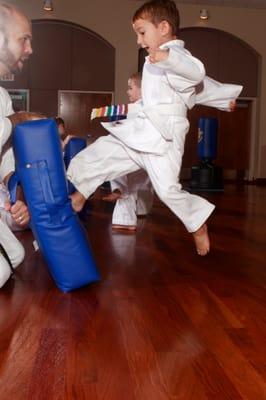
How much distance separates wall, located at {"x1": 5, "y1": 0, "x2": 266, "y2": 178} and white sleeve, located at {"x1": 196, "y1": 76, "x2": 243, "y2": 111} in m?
5.73

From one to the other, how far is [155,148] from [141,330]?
84 cm

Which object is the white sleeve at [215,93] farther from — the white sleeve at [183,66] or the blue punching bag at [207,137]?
Result: the blue punching bag at [207,137]

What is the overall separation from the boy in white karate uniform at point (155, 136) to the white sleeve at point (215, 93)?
0.14 m

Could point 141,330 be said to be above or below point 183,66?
below

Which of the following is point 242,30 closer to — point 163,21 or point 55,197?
point 163,21

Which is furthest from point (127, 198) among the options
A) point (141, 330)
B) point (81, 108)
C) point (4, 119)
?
point (81, 108)

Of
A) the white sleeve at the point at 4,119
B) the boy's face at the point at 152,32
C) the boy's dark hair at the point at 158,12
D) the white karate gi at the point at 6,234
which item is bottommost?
the white karate gi at the point at 6,234

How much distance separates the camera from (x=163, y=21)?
5.91 feet

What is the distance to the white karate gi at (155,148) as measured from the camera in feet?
5.93

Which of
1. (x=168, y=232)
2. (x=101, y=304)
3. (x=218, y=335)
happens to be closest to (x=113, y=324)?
(x=101, y=304)

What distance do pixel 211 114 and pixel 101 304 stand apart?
712 centimetres

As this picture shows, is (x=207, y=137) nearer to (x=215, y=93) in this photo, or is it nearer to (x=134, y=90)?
(x=134, y=90)

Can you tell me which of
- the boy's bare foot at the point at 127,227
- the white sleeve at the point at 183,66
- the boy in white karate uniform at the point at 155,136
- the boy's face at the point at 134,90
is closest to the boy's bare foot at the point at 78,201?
the boy in white karate uniform at the point at 155,136

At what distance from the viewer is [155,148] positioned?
1.81 meters
